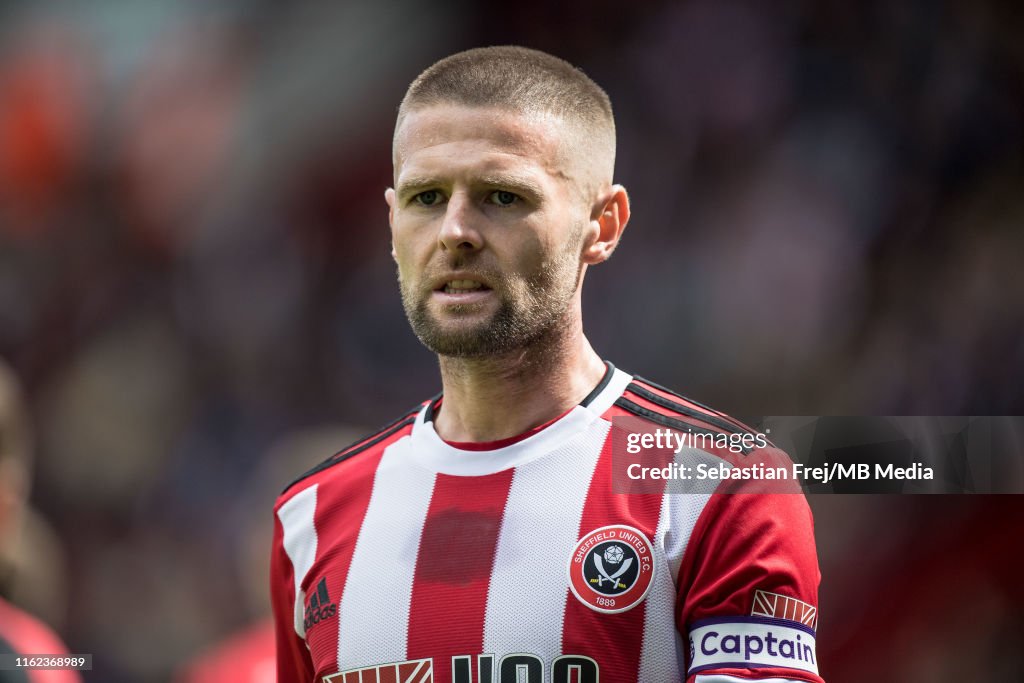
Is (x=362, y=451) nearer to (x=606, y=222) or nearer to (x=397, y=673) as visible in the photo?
(x=397, y=673)

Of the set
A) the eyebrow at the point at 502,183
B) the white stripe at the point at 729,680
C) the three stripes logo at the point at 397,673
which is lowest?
the white stripe at the point at 729,680

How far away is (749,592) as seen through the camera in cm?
148

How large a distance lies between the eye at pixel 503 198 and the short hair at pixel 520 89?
0.14 meters

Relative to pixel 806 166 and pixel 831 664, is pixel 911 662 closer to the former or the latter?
pixel 831 664

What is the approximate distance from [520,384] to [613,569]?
356 mm

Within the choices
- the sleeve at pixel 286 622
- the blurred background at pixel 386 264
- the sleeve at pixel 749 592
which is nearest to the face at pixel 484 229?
the sleeve at pixel 749 592

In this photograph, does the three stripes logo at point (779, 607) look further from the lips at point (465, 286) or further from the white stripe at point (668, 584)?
the lips at point (465, 286)

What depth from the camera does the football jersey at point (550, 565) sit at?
1517 mm

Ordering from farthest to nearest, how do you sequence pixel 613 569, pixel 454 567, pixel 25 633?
pixel 25 633, pixel 454 567, pixel 613 569

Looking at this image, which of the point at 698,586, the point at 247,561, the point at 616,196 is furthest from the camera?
the point at 247,561

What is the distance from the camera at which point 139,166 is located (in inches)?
196

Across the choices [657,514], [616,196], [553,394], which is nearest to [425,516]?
[553,394]

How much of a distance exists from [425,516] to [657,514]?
1.32 feet

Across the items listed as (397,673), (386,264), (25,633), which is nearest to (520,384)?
(397,673)
